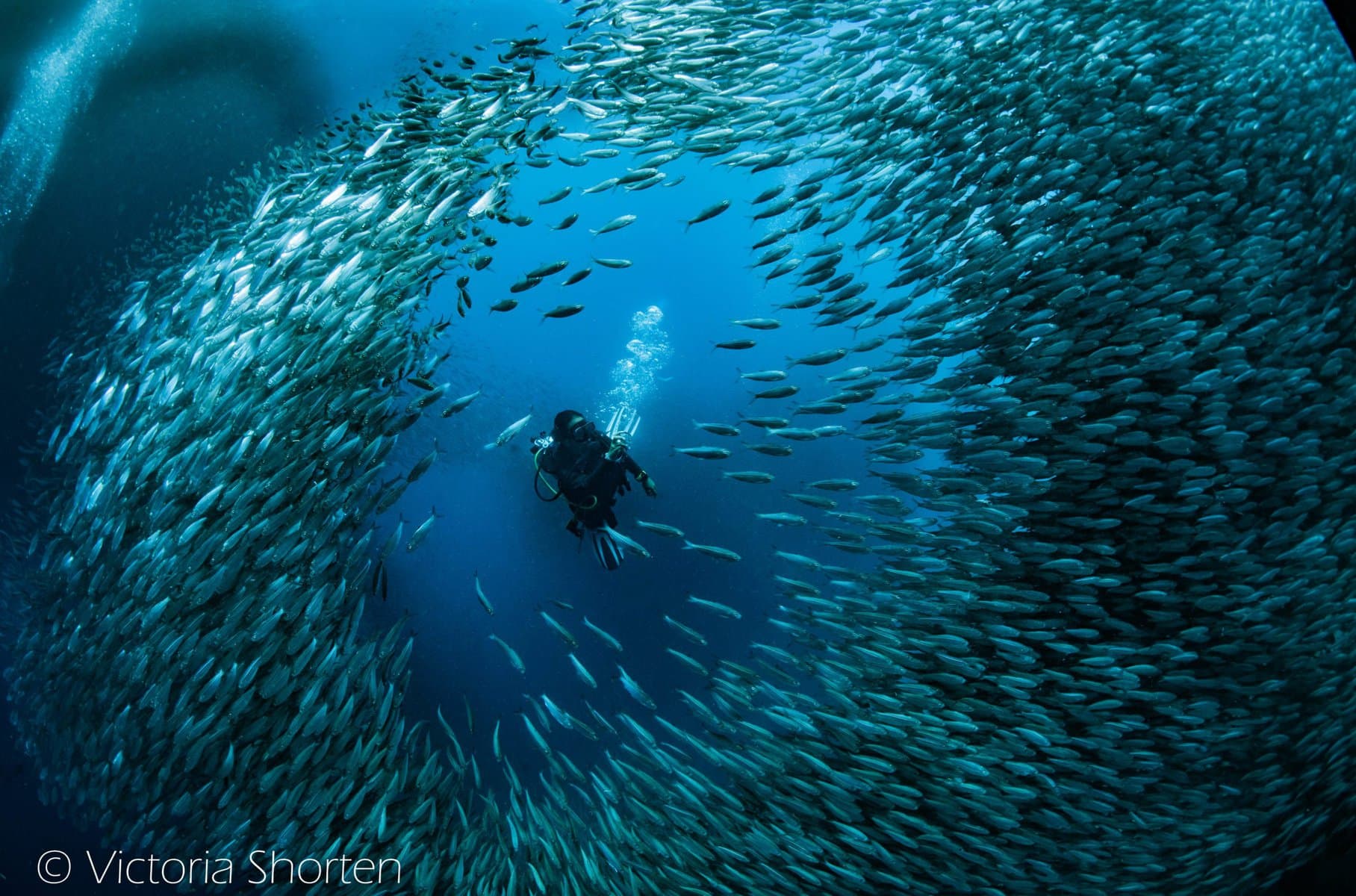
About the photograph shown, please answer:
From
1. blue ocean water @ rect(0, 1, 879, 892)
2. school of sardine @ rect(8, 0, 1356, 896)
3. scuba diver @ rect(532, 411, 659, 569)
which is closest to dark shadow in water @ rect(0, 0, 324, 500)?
blue ocean water @ rect(0, 1, 879, 892)

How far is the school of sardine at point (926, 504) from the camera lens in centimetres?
487

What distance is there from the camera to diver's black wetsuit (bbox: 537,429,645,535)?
721 centimetres

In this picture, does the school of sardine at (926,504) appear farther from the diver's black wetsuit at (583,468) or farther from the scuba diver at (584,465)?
the diver's black wetsuit at (583,468)

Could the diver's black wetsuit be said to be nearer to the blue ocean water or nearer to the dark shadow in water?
the blue ocean water

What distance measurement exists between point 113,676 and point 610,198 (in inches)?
428

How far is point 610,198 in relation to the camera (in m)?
12.8

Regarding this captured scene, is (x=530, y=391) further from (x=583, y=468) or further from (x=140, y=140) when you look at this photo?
(x=140, y=140)

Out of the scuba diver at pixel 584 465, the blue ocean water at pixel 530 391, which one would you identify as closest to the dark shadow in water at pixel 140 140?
the blue ocean water at pixel 530 391

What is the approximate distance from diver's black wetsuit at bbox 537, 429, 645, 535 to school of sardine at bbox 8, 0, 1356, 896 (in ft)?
6.04

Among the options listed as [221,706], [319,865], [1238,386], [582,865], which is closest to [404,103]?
[221,706]

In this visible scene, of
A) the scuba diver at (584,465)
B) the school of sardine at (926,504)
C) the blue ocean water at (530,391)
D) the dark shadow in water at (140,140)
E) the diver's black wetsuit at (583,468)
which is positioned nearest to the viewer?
the school of sardine at (926,504)

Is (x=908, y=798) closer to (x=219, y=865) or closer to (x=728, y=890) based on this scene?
(x=728, y=890)

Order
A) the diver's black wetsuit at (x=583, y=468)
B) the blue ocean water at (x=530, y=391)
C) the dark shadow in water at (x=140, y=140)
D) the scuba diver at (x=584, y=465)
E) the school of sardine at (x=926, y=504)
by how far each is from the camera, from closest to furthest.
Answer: the school of sardine at (x=926, y=504) → the scuba diver at (x=584, y=465) → the diver's black wetsuit at (x=583, y=468) → the blue ocean water at (x=530, y=391) → the dark shadow in water at (x=140, y=140)

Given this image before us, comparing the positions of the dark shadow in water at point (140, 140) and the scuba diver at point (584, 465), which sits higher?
the dark shadow in water at point (140, 140)
